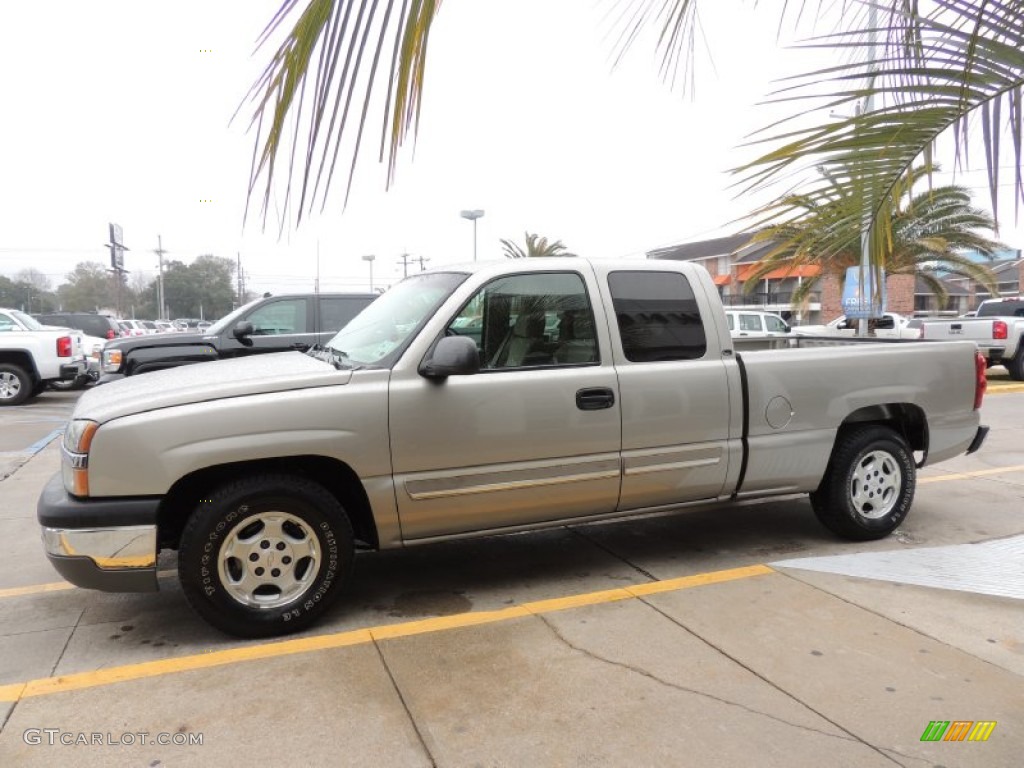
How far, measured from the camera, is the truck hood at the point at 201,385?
11.1 ft

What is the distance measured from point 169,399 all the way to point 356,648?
1.43 metres

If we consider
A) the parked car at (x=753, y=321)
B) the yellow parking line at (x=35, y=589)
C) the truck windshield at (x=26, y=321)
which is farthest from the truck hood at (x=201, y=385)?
the parked car at (x=753, y=321)

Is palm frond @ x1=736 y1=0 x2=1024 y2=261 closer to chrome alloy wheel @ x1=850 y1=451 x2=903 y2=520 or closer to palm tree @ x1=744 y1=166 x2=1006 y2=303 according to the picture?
palm tree @ x1=744 y1=166 x2=1006 y2=303

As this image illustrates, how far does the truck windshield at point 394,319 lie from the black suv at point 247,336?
15.2 feet

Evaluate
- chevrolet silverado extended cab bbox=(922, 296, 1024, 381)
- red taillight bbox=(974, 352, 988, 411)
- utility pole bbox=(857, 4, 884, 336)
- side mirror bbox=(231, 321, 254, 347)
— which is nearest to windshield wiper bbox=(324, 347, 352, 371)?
utility pole bbox=(857, 4, 884, 336)

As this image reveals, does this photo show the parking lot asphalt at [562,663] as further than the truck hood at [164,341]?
No

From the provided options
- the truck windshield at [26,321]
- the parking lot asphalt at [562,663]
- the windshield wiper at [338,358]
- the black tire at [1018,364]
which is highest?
Answer: the truck windshield at [26,321]

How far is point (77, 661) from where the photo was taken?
131 inches

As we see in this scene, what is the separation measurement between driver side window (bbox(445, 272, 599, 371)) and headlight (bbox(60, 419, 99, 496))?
1.76 meters

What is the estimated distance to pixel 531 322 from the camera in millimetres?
4082

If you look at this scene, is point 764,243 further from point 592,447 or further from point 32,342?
point 32,342

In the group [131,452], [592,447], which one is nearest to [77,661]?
[131,452]

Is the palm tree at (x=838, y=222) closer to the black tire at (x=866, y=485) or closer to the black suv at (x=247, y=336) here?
the black tire at (x=866, y=485)

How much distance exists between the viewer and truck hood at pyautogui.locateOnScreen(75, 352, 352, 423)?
133 inches
